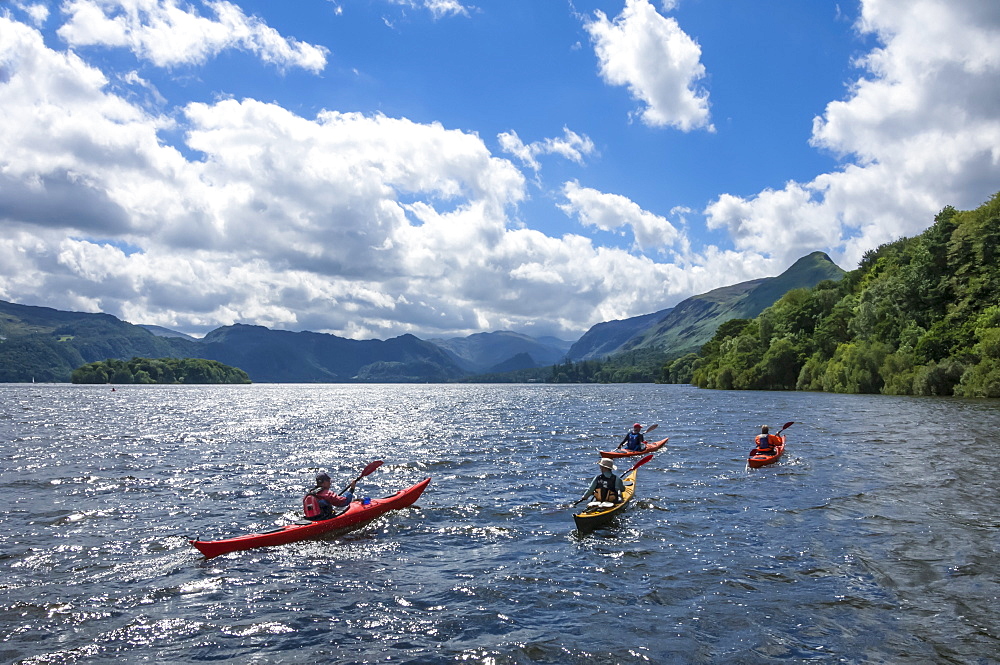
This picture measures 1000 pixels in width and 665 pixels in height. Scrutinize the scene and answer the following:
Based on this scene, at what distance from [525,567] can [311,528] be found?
713 centimetres

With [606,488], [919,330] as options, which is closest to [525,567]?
[606,488]

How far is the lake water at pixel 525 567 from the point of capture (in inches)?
430

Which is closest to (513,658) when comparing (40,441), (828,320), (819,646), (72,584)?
(819,646)

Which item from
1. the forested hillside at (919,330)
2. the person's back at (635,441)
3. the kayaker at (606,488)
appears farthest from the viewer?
the forested hillside at (919,330)

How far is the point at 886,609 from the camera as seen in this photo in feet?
39.2

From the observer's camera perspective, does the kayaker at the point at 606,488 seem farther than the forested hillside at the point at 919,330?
No

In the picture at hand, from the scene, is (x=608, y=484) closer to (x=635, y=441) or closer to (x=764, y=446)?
(x=764, y=446)

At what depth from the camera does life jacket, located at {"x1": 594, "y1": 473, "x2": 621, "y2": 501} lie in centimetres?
2006

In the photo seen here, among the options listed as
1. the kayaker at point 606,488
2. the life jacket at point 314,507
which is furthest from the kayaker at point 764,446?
the life jacket at point 314,507

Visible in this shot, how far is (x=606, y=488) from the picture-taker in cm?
2016

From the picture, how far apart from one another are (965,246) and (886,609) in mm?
90747

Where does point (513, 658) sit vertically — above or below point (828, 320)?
below

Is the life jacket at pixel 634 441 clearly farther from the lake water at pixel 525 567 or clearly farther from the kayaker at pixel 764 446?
the kayaker at pixel 764 446

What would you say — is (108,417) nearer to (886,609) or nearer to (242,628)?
(242,628)
